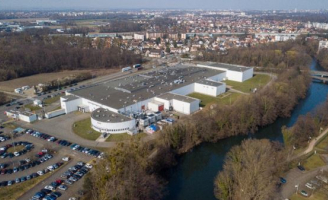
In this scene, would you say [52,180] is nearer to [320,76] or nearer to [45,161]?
[45,161]

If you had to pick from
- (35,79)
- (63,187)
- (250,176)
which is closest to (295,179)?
(250,176)

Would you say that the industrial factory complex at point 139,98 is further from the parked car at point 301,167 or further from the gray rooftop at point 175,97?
the parked car at point 301,167

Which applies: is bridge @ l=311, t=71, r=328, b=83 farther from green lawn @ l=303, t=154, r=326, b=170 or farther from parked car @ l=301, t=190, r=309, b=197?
parked car @ l=301, t=190, r=309, b=197

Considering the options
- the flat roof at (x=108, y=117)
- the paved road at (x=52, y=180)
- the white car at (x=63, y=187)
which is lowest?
the paved road at (x=52, y=180)

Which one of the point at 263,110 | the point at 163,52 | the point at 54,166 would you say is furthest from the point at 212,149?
the point at 163,52

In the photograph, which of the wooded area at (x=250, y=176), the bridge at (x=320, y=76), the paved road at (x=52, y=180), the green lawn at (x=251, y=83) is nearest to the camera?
the wooded area at (x=250, y=176)

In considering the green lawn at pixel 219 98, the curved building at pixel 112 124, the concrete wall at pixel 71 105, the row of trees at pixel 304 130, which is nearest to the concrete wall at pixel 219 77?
the green lawn at pixel 219 98
